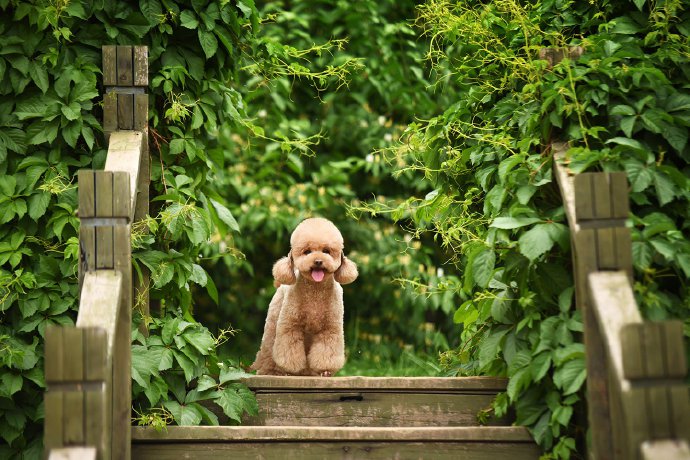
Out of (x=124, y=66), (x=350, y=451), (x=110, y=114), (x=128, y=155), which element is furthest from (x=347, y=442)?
(x=124, y=66)

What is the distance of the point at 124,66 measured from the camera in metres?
3.68

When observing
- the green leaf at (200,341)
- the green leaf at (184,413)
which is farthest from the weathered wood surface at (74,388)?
the green leaf at (200,341)

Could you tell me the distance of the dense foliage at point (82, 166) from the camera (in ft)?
11.4

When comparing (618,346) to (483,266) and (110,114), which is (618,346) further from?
(110,114)

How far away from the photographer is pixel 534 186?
337 centimetres

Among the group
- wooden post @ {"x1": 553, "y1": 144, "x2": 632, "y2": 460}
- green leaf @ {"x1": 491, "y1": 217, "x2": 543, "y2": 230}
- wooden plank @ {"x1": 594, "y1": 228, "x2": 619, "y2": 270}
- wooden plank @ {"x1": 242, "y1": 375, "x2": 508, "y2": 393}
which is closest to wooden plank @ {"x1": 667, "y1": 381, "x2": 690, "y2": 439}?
wooden post @ {"x1": 553, "y1": 144, "x2": 632, "y2": 460}

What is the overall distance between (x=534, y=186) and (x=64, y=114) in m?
1.87

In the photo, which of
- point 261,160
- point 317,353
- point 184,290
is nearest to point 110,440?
point 184,290

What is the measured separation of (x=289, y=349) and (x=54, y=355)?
1.62 metres

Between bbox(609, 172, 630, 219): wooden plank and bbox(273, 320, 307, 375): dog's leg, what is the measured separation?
69.8 inches

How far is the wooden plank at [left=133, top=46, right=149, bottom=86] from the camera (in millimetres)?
3678

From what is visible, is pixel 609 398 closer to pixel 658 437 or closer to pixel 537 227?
pixel 658 437

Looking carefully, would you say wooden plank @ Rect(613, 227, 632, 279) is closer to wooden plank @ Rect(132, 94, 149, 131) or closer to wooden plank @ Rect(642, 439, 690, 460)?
wooden plank @ Rect(642, 439, 690, 460)

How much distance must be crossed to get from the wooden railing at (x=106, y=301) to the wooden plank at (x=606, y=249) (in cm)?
152
